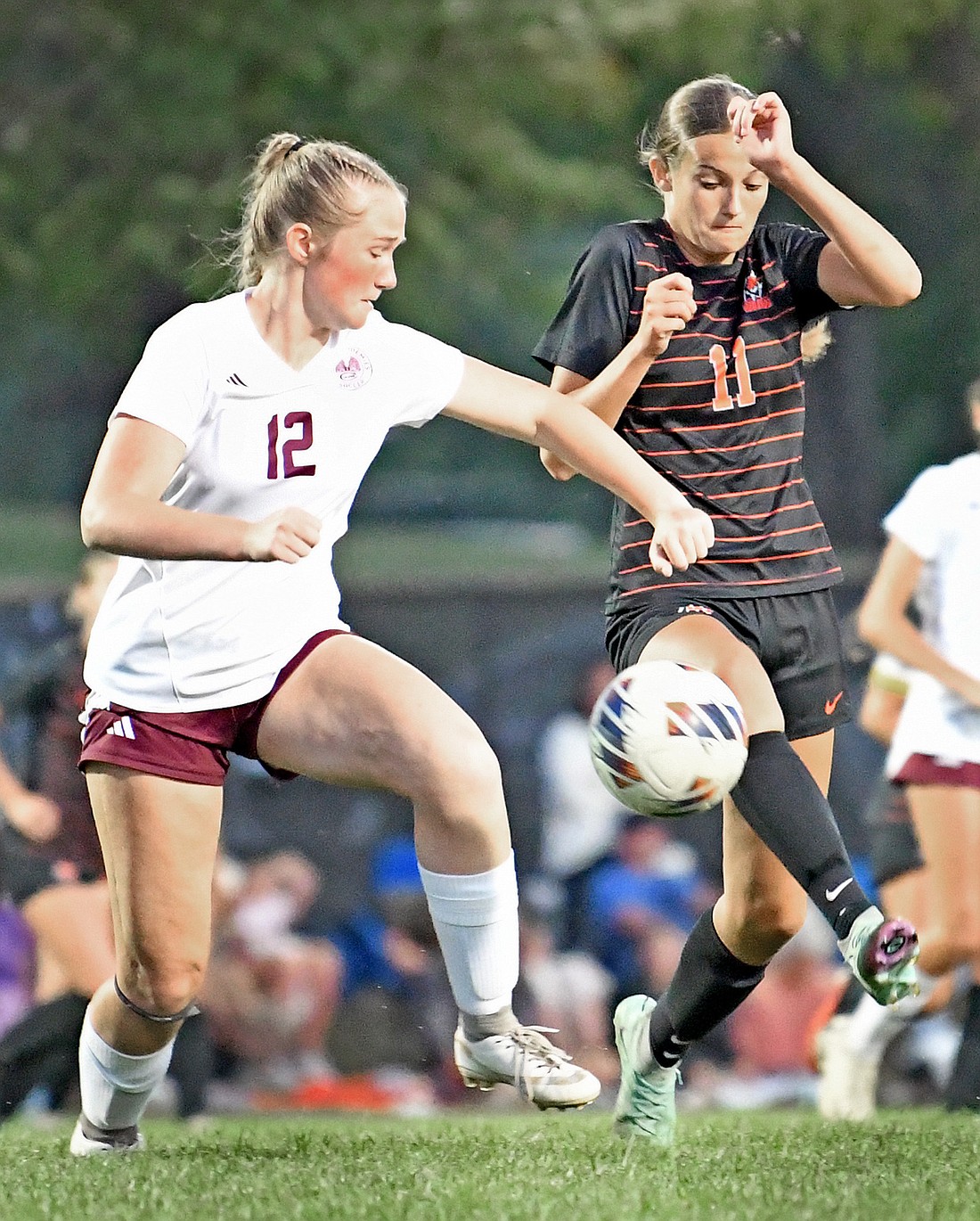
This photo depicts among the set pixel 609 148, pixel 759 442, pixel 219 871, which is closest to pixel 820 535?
pixel 759 442

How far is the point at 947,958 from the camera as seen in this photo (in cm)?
700

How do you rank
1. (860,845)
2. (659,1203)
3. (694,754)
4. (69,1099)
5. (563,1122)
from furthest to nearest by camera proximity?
(860,845), (69,1099), (563,1122), (694,754), (659,1203)

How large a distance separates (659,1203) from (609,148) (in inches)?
412

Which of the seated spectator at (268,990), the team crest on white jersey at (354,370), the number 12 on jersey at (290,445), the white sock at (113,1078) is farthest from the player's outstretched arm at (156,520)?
the seated spectator at (268,990)

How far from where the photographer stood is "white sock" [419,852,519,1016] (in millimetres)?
4805

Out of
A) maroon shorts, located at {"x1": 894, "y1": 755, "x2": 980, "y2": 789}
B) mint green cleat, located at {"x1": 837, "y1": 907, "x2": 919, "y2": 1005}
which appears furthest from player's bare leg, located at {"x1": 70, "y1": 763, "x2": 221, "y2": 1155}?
maroon shorts, located at {"x1": 894, "y1": 755, "x2": 980, "y2": 789}

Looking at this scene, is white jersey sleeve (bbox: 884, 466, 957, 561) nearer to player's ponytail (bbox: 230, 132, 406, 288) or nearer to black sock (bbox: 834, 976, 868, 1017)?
black sock (bbox: 834, 976, 868, 1017)

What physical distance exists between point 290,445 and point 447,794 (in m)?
0.85

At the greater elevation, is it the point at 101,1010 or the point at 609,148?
the point at 609,148

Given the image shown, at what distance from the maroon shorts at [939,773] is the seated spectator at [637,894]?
324cm

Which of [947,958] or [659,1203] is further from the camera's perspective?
[947,958]

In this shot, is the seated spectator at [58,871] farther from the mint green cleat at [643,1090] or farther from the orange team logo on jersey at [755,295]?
the orange team logo on jersey at [755,295]

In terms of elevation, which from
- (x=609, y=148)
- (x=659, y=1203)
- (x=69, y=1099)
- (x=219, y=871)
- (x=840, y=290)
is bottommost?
(x=69, y=1099)

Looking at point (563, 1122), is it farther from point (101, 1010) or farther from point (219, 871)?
point (219, 871)
